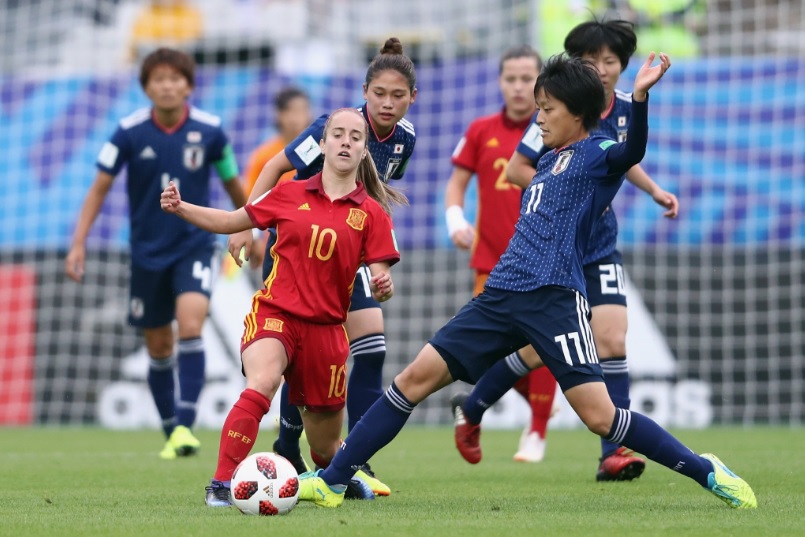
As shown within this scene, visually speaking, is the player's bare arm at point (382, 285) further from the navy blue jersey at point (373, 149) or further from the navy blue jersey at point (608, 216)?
the navy blue jersey at point (608, 216)

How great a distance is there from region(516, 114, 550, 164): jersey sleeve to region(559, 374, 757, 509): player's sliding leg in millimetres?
1422

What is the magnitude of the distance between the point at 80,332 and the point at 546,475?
6.25 m

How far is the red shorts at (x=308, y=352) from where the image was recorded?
486 centimetres

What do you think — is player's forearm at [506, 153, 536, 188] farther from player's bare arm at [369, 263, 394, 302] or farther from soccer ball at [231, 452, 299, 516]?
soccer ball at [231, 452, 299, 516]

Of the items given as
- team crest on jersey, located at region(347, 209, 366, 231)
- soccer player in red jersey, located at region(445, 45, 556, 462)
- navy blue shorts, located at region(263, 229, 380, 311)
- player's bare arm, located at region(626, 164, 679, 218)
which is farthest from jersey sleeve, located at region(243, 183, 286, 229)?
soccer player in red jersey, located at region(445, 45, 556, 462)

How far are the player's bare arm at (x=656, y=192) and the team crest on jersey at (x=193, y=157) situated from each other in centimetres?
281

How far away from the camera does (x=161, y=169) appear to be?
7.83m

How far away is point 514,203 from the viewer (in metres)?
7.61

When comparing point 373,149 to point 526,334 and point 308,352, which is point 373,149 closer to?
point 308,352

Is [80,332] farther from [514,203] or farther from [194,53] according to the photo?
[514,203]

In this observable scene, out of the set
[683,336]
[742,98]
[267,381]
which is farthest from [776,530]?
[742,98]

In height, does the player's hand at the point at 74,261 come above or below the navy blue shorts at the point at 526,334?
above

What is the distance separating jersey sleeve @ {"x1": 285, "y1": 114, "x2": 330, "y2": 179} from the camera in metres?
5.46

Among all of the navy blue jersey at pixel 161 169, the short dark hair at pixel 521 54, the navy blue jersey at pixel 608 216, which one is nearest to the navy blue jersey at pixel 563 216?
the navy blue jersey at pixel 608 216
